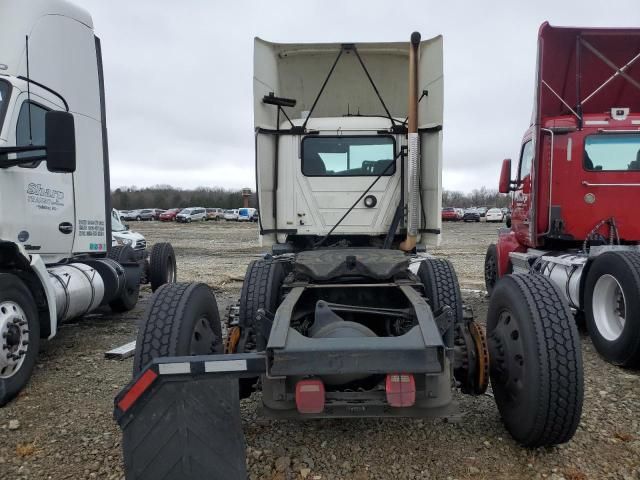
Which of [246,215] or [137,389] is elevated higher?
[246,215]

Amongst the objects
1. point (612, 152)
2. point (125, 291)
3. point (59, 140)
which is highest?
point (612, 152)

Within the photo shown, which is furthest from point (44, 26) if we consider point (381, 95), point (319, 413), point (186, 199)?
point (186, 199)

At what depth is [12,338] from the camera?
3.80 metres

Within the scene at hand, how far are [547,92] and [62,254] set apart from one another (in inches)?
261

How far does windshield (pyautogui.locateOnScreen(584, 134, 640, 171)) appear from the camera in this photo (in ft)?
20.3

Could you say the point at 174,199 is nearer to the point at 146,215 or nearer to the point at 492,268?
the point at 146,215

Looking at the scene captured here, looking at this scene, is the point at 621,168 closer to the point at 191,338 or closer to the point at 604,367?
the point at 604,367

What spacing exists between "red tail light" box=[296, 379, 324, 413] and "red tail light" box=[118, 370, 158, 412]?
670mm

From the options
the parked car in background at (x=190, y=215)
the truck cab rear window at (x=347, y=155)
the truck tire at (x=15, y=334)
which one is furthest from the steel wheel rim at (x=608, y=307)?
the parked car in background at (x=190, y=215)

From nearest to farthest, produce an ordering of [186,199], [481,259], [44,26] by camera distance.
Result: 1. [44,26]
2. [481,259]
3. [186,199]

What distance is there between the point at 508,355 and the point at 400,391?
3.04ft

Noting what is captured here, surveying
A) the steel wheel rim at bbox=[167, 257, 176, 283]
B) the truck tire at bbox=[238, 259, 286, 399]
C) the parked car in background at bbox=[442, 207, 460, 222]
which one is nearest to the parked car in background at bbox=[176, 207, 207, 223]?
the parked car in background at bbox=[442, 207, 460, 222]

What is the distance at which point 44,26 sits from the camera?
5102 millimetres

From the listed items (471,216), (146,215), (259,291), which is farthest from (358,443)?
(146,215)
